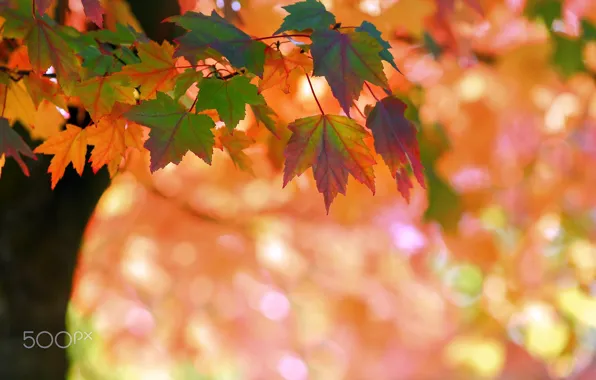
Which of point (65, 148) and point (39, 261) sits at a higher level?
point (65, 148)

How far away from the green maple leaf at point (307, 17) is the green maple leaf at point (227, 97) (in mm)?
83

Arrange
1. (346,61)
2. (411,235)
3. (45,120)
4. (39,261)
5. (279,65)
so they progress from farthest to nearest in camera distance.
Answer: (411,235) < (39,261) < (45,120) < (279,65) < (346,61)

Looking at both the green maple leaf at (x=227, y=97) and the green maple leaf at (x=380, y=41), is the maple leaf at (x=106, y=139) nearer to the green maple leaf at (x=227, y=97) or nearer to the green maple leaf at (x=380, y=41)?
the green maple leaf at (x=227, y=97)

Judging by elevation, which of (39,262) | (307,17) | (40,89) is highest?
(307,17)

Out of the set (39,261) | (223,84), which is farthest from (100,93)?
(39,261)

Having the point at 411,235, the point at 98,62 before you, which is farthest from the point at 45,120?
the point at 411,235

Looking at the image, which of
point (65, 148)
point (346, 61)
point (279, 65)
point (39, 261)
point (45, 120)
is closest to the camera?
point (346, 61)

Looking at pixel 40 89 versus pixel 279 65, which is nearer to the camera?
pixel 279 65

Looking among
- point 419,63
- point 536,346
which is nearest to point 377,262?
point 536,346

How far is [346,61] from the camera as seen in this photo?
0.68m

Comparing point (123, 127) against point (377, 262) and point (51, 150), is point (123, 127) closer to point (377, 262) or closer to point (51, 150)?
point (51, 150)

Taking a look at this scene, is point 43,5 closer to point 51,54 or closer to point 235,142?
point 51,54

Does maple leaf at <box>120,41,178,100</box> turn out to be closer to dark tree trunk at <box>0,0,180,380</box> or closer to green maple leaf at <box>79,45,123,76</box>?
green maple leaf at <box>79,45,123,76</box>

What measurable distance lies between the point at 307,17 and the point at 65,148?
0.44 meters
